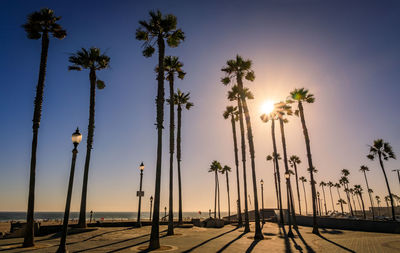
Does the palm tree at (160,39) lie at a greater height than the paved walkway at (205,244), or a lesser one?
greater

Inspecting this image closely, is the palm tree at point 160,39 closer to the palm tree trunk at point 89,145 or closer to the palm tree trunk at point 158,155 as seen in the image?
the palm tree trunk at point 158,155

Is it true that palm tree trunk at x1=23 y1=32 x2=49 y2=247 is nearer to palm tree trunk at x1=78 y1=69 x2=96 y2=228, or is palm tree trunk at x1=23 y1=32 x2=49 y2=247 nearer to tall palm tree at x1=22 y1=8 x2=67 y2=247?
tall palm tree at x1=22 y1=8 x2=67 y2=247

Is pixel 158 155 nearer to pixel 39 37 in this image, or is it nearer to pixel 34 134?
pixel 34 134

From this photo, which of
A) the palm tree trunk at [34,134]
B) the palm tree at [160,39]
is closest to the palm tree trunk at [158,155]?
the palm tree at [160,39]

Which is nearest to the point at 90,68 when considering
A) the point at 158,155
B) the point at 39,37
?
the point at 39,37

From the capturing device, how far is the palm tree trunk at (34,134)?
1386 centimetres

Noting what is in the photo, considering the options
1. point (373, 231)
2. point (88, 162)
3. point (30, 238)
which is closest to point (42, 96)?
point (88, 162)

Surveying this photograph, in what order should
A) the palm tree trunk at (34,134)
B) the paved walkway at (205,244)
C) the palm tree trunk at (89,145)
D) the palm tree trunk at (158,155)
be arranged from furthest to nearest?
the palm tree trunk at (89,145)
the palm tree trunk at (34,134)
the palm tree trunk at (158,155)
the paved walkway at (205,244)

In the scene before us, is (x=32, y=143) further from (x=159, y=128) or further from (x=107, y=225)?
(x=107, y=225)

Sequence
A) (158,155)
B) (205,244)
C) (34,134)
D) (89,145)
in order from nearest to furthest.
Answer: (205,244)
(158,155)
(34,134)
(89,145)

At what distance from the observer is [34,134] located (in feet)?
52.2

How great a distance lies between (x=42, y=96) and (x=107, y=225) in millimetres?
16014

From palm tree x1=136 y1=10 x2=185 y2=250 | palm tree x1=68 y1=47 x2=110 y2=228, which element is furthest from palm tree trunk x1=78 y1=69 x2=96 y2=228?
palm tree x1=136 y1=10 x2=185 y2=250

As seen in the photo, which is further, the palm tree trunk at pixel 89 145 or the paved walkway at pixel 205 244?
the palm tree trunk at pixel 89 145
